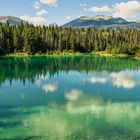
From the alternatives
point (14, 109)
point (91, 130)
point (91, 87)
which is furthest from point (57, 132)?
point (91, 87)

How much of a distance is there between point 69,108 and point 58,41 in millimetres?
121807

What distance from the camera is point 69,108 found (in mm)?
44969

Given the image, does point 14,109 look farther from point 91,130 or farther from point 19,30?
point 19,30

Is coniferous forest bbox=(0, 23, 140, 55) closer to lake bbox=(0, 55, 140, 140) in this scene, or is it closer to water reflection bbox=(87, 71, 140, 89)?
lake bbox=(0, 55, 140, 140)

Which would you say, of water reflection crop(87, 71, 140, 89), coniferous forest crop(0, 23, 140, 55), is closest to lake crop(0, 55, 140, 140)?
water reflection crop(87, 71, 140, 89)

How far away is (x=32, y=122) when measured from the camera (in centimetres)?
3719

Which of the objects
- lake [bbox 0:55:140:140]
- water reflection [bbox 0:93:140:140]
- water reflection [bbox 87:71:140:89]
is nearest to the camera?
water reflection [bbox 0:93:140:140]

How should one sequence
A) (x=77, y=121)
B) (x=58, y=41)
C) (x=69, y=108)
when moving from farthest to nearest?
(x=58, y=41), (x=69, y=108), (x=77, y=121)

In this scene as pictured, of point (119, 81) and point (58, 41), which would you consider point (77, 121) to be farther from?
point (58, 41)

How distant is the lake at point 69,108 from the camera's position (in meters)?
33.3

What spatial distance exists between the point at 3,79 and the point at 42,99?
24.6 metres

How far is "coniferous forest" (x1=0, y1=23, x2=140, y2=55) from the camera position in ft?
484

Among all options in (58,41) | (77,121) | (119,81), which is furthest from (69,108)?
(58,41)

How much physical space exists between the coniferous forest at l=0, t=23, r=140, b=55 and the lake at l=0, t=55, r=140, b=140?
71.6m
